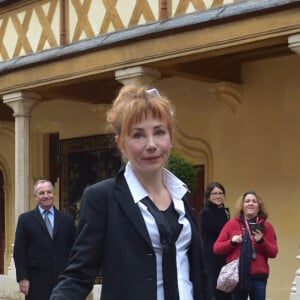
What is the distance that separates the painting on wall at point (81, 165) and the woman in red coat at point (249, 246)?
6.95 metres

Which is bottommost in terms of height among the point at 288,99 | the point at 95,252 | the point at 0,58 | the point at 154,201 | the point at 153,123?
the point at 95,252

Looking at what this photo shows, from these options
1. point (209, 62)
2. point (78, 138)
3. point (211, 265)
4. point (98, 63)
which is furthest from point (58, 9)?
point (211, 265)

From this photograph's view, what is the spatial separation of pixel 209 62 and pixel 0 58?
4.30 m

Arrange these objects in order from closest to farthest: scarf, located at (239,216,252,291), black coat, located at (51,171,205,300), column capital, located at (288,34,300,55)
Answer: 1. black coat, located at (51,171,205,300)
2. scarf, located at (239,216,252,291)
3. column capital, located at (288,34,300,55)

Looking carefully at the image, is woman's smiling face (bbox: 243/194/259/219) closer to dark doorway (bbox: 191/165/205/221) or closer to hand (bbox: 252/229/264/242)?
hand (bbox: 252/229/264/242)

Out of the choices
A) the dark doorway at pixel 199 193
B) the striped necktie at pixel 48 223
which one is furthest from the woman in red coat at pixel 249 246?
the dark doorway at pixel 199 193

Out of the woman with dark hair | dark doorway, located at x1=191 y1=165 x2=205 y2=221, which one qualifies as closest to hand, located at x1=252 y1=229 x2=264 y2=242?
the woman with dark hair

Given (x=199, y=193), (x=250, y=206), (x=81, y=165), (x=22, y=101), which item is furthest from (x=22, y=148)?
(x=250, y=206)

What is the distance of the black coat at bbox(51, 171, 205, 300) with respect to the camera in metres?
3.09

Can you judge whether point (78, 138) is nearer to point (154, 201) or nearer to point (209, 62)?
point (209, 62)

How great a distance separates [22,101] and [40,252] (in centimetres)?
610

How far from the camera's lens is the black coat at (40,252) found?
27.1ft

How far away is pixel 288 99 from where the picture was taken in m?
12.6

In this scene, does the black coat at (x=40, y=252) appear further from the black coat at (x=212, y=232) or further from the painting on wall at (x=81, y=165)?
the painting on wall at (x=81, y=165)
